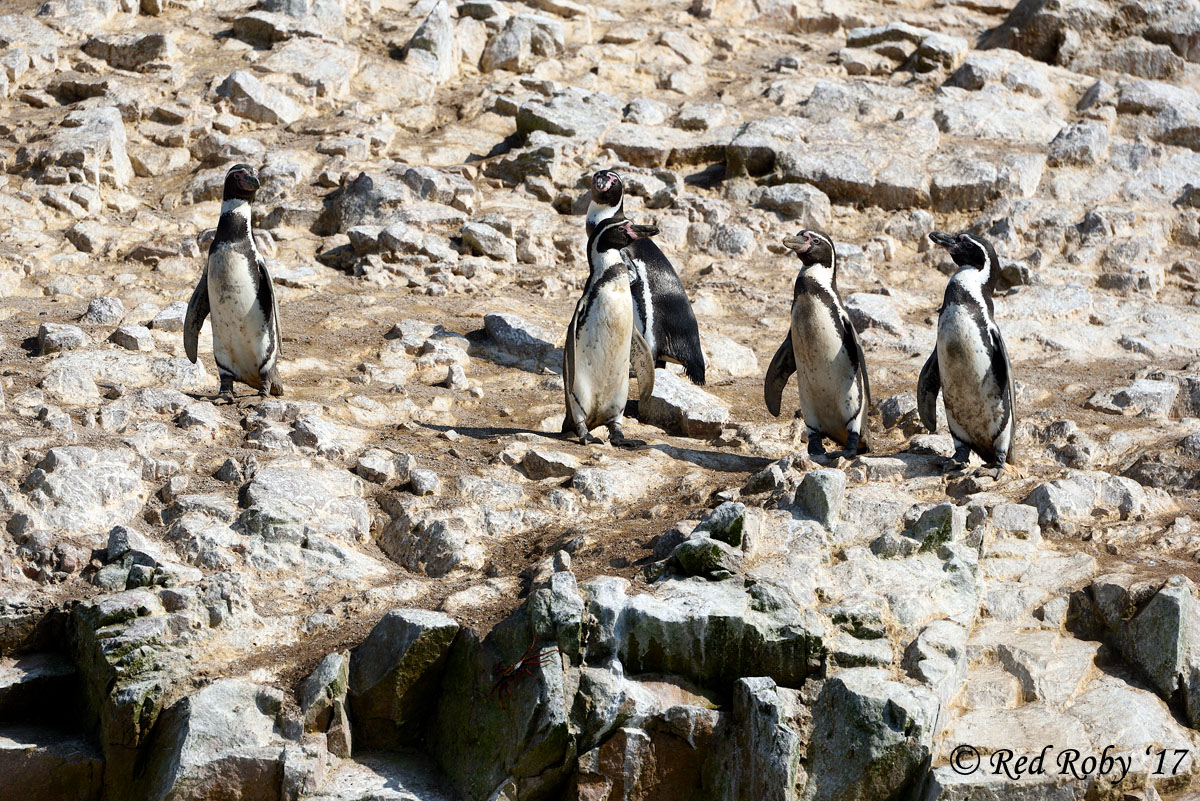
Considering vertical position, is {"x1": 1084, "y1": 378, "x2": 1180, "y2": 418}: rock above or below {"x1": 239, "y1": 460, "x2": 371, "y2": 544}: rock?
above

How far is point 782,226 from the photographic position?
10844mm

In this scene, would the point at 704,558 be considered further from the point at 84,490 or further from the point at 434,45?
the point at 434,45

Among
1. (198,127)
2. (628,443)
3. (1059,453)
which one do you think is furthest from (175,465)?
(198,127)

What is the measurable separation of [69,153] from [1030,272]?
7961 mm

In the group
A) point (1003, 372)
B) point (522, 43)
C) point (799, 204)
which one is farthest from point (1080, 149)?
point (1003, 372)

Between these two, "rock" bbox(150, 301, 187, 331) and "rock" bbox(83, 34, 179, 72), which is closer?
"rock" bbox(150, 301, 187, 331)

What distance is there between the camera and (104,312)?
25.9 ft

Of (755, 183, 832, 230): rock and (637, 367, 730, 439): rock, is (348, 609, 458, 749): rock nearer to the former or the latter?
(637, 367, 730, 439): rock

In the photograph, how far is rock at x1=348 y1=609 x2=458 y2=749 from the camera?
4.63 meters

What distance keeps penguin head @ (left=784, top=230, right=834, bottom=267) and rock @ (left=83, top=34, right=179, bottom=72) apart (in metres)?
7.48

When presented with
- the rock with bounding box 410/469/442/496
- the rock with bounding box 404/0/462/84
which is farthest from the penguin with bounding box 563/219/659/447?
the rock with bounding box 404/0/462/84

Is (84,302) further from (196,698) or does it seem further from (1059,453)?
(1059,453)

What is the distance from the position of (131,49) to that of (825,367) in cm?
814

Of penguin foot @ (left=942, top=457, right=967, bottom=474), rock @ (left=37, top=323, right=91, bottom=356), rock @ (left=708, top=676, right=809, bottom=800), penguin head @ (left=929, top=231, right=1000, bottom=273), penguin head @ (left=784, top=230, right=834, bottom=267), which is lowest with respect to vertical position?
rock @ (left=37, top=323, right=91, bottom=356)
